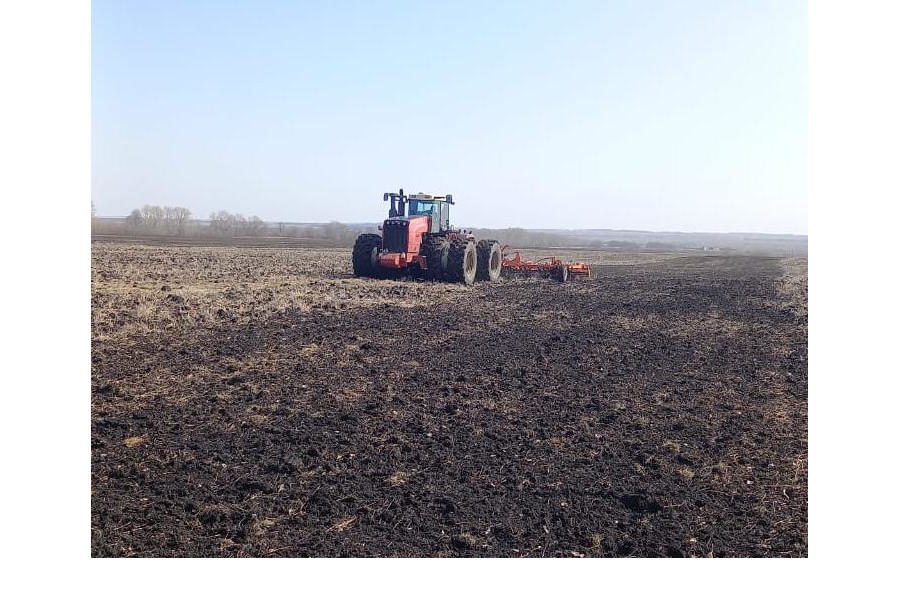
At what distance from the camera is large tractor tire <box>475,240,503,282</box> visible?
702 inches

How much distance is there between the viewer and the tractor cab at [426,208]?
1614 centimetres

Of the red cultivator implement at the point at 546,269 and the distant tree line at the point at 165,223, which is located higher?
the distant tree line at the point at 165,223

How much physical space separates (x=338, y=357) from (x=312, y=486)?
375 cm

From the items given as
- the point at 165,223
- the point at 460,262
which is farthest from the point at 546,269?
the point at 165,223

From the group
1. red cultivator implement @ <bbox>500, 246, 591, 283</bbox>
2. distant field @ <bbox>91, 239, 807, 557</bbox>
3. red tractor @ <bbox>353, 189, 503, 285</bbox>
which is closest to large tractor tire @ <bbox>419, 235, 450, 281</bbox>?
red tractor @ <bbox>353, 189, 503, 285</bbox>

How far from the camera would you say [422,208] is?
16578mm

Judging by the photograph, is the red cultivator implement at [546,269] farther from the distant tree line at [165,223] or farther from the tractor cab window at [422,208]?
the distant tree line at [165,223]

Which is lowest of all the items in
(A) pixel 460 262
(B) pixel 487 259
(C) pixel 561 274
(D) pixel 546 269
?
(C) pixel 561 274

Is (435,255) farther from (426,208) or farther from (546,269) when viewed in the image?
(546,269)

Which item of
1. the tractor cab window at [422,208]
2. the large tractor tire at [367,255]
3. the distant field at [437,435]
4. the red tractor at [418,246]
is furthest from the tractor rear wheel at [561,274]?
the distant field at [437,435]

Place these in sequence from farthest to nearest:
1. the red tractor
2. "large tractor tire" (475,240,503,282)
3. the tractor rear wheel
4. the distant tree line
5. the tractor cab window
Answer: the distant tree line → the tractor rear wheel → "large tractor tire" (475,240,503,282) → the tractor cab window → the red tractor

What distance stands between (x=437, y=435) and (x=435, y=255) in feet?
35.9

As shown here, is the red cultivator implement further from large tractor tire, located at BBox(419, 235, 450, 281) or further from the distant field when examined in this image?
the distant field

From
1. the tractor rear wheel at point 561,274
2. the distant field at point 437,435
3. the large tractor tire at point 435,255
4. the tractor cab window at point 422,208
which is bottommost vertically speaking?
the distant field at point 437,435
